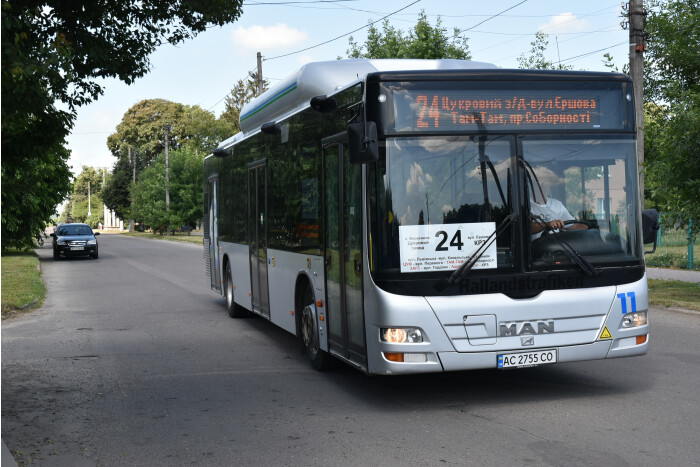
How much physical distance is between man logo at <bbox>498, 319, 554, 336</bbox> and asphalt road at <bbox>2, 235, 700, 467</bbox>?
635 millimetres

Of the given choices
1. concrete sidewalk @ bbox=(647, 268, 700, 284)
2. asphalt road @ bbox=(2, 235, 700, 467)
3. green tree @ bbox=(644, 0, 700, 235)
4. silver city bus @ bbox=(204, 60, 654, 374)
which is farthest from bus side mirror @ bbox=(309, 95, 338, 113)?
concrete sidewalk @ bbox=(647, 268, 700, 284)

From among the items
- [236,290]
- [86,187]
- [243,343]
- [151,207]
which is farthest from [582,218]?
[86,187]

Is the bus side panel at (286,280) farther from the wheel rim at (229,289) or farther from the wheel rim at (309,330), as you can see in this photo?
the wheel rim at (229,289)

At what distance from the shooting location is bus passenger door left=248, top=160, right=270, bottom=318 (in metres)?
11.3

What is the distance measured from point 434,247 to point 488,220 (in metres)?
0.51

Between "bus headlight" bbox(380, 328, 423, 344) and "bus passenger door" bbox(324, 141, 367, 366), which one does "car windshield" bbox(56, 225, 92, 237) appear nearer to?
"bus passenger door" bbox(324, 141, 367, 366)

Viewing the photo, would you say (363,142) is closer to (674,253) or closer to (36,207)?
(674,253)

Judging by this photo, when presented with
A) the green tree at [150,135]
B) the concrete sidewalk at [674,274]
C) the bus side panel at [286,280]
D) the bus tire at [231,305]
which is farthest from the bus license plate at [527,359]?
the green tree at [150,135]

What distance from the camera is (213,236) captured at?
1588 cm

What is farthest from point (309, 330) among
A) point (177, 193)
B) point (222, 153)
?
point (177, 193)

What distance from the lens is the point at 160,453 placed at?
607cm

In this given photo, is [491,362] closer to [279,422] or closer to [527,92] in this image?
[279,422]

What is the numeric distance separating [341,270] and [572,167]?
2225mm

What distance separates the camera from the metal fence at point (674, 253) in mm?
22472
